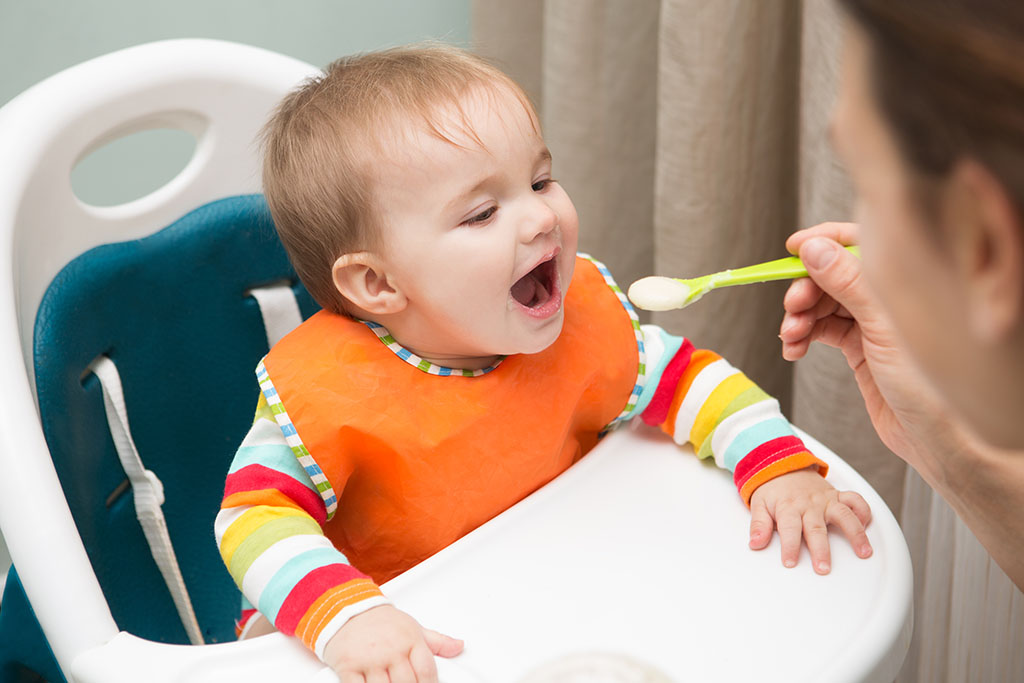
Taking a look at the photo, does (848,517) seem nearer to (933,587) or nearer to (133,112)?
(933,587)

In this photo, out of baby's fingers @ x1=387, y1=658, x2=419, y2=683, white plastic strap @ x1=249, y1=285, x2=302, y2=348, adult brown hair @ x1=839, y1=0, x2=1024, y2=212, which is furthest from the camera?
white plastic strap @ x1=249, y1=285, x2=302, y2=348

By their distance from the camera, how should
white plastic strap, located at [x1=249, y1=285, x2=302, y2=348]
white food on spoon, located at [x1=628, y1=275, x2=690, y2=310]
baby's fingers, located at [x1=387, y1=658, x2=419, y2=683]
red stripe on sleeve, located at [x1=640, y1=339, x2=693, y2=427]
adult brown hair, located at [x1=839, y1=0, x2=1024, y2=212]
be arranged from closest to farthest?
adult brown hair, located at [x1=839, y1=0, x2=1024, y2=212] < baby's fingers, located at [x1=387, y1=658, x2=419, y2=683] < white food on spoon, located at [x1=628, y1=275, x2=690, y2=310] < red stripe on sleeve, located at [x1=640, y1=339, x2=693, y2=427] < white plastic strap, located at [x1=249, y1=285, x2=302, y2=348]

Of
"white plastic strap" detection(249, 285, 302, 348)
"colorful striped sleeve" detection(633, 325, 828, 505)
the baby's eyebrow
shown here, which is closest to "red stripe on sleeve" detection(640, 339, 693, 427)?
"colorful striped sleeve" detection(633, 325, 828, 505)

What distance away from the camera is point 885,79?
30 cm

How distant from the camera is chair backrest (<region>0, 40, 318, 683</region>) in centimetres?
62

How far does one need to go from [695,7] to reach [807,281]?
395 millimetres

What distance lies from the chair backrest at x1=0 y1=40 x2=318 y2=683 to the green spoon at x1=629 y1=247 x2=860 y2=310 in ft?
1.16

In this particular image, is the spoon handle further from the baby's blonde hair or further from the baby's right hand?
the baby's right hand

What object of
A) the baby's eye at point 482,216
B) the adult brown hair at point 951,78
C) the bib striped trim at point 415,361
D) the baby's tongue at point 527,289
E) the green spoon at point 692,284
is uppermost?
the adult brown hair at point 951,78

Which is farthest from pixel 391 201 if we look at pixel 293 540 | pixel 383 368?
pixel 293 540

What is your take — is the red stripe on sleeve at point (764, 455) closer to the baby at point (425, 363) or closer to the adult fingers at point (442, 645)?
the baby at point (425, 363)

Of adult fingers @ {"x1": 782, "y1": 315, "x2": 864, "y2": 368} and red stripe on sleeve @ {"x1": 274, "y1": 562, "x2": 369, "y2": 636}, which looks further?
adult fingers @ {"x1": 782, "y1": 315, "x2": 864, "y2": 368}

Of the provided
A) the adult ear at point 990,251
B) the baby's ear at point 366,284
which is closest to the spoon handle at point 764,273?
the baby's ear at point 366,284

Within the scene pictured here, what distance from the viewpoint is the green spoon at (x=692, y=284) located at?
0.63 meters
